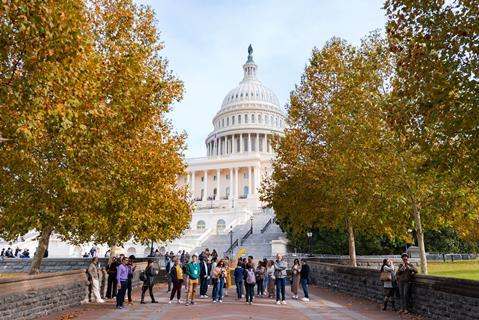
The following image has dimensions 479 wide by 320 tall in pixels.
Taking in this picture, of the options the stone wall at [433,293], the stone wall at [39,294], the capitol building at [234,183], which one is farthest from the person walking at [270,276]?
the capitol building at [234,183]

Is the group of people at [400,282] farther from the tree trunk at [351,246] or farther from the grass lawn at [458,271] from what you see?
the tree trunk at [351,246]

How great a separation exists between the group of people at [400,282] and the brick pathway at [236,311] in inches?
23.4

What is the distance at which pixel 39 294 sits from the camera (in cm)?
1434

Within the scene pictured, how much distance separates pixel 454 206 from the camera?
741 inches

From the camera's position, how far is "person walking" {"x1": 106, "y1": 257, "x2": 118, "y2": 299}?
1922 cm

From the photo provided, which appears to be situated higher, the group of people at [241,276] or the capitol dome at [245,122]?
the capitol dome at [245,122]

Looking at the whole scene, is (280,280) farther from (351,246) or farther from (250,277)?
(351,246)

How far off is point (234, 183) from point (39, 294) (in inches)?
3686

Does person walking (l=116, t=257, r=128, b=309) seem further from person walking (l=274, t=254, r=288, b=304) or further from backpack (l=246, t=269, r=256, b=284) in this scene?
person walking (l=274, t=254, r=288, b=304)

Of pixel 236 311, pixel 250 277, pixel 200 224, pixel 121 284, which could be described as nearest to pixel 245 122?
pixel 200 224

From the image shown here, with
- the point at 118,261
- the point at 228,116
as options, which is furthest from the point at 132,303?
the point at 228,116

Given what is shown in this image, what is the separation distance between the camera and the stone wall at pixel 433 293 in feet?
38.6

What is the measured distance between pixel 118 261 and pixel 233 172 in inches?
3523

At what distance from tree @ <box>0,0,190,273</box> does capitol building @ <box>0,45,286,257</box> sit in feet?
85.1
